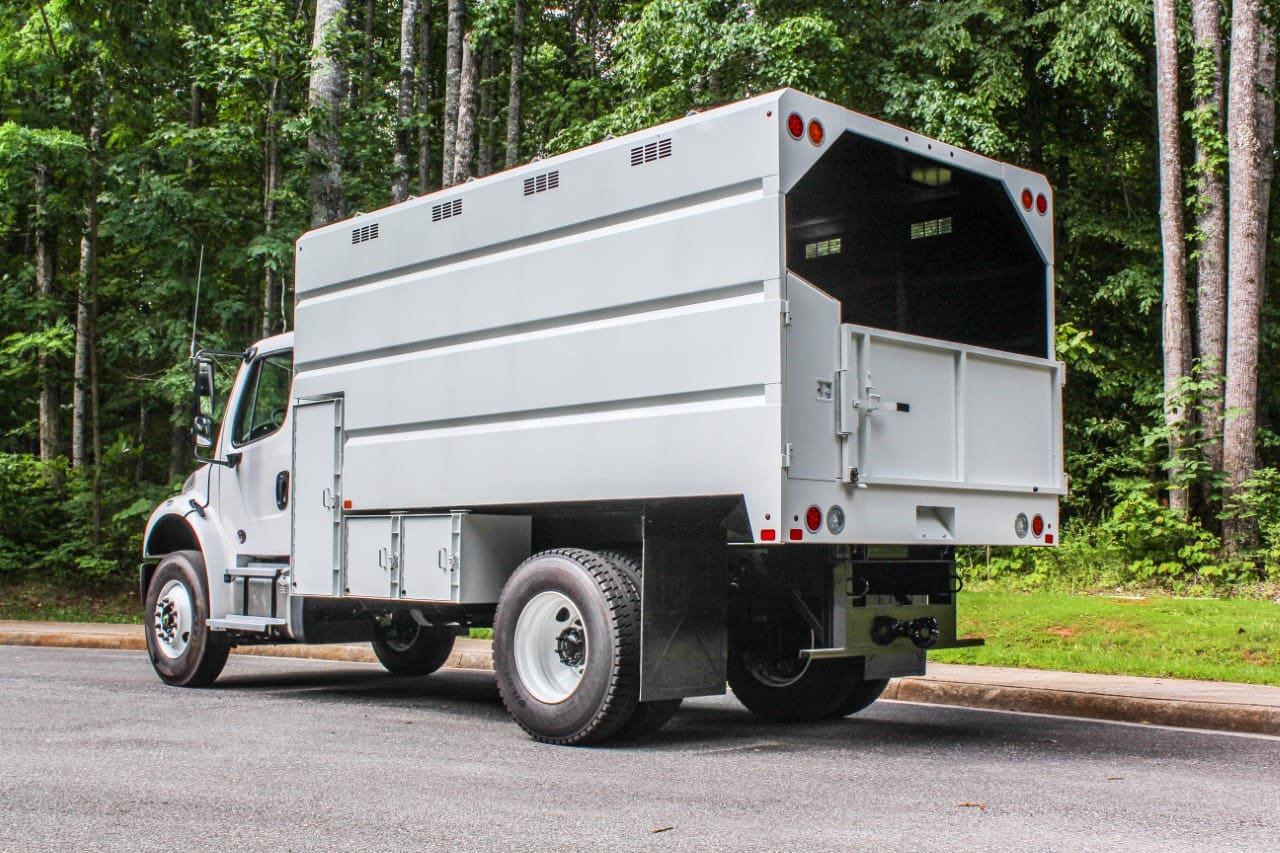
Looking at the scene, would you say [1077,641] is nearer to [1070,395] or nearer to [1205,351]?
[1205,351]

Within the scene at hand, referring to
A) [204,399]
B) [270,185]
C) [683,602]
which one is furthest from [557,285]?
[270,185]

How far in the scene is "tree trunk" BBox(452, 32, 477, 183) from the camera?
866 inches

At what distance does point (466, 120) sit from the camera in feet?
74.1

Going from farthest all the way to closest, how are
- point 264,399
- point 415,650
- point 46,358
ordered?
point 46,358 → point 415,650 → point 264,399

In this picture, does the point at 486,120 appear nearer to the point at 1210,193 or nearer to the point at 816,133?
the point at 1210,193

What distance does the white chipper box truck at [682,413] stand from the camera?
23.5ft

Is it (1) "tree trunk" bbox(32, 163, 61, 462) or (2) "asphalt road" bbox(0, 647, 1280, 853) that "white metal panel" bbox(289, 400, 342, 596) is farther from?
(1) "tree trunk" bbox(32, 163, 61, 462)

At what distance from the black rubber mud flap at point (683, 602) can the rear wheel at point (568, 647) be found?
4.8 inches

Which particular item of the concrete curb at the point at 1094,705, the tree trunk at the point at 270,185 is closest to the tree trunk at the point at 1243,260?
the concrete curb at the point at 1094,705

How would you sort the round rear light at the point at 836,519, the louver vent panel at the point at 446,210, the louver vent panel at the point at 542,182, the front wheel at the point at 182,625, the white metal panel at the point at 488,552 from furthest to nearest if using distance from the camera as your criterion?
the front wheel at the point at 182,625 → the louver vent panel at the point at 446,210 → the white metal panel at the point at 488,552 → the louver vent panel at the point at 542,182 → the round rear light at the point at 836,519

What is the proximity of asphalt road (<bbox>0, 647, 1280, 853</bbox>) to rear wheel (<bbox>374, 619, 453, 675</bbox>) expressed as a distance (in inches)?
55.6

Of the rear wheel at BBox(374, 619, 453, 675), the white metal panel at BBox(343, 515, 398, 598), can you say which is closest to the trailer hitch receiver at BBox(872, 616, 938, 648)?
the white metal panel at BBox(343, 515, 398, 598)

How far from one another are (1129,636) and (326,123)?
12.1 m

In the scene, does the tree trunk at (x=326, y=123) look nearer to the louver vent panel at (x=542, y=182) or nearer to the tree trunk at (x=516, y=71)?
the tree trunk at (x=516, y=71)
